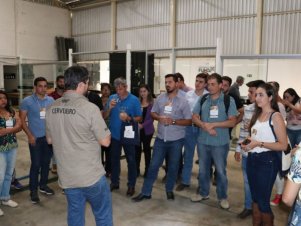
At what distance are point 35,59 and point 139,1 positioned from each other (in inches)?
213

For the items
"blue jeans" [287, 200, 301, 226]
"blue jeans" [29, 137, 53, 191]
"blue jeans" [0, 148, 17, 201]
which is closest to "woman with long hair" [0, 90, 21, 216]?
"blue jeans" [0, 148, 17, 201]

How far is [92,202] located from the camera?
7.32 feet

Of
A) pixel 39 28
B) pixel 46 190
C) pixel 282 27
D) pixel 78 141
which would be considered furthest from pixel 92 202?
pixel 39 28

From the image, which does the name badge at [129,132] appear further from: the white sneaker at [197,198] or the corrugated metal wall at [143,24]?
the corrugated metal wall at [143,24]

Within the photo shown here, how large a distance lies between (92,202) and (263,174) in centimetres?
137

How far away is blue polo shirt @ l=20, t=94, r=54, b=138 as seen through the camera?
355 cm

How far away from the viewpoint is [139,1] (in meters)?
12.6

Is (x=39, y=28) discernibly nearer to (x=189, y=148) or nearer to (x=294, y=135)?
(x=189, y=148)

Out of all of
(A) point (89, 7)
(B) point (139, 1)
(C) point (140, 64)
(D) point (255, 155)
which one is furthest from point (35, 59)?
(D) point (255, 155)

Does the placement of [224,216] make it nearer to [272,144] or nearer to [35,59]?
[272,144]

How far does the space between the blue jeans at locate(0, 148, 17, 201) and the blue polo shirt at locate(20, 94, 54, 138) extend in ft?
1.01

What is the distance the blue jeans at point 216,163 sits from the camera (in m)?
3.40

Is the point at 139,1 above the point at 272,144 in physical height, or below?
above

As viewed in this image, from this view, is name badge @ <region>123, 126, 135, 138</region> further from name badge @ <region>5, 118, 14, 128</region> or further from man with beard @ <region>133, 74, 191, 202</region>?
name badge @ <region>5, 118, 14, 128</region>
